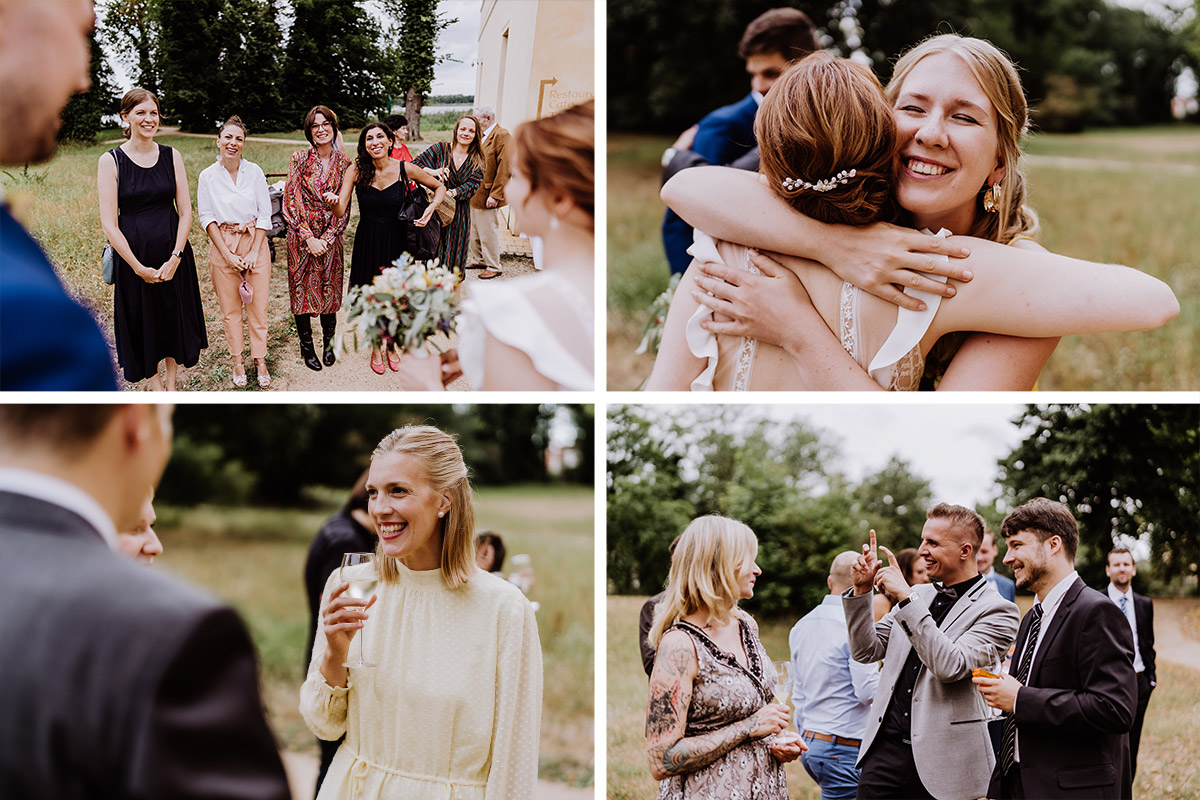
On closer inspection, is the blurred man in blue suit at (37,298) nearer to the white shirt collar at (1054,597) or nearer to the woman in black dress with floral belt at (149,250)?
the woman in black dress with floral belt at (149,250)

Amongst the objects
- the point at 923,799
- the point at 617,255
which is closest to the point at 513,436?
the point at 617,255

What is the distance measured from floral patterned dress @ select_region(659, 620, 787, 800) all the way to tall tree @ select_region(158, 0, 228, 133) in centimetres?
243

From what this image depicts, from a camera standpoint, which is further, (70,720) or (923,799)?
(923,799)

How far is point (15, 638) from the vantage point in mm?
1383

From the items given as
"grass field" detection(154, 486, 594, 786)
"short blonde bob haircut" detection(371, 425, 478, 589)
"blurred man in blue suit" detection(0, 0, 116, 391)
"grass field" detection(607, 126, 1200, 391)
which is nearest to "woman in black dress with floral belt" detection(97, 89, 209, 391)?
"short blonde bob haircut" detection(371, 425, 478, 589)

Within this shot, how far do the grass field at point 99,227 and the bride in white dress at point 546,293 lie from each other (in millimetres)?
772

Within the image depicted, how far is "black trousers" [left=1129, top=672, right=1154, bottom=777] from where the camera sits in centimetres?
340

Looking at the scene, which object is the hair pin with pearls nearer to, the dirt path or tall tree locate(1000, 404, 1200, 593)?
tall tree locate(1000, 404, 1200, 593)

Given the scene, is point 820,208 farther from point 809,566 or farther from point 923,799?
point 923,799

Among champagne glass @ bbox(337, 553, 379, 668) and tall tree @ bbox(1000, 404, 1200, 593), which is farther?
tall tree @ bbox(1000, 404, 1200, 593)

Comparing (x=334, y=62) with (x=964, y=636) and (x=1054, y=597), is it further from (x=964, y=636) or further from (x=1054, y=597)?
(x=1054, y=597)

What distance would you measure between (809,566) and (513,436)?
5.02 m

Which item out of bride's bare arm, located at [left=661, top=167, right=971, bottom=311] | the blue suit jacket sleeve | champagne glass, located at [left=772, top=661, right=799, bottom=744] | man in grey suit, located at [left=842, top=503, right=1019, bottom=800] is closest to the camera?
bride's bare arm, located at [left=661, top=167, right=971, bottom=311]

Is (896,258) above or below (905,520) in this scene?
above
